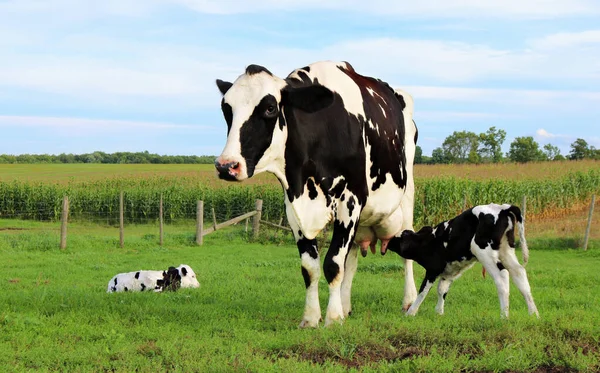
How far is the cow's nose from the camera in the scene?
20.5ft

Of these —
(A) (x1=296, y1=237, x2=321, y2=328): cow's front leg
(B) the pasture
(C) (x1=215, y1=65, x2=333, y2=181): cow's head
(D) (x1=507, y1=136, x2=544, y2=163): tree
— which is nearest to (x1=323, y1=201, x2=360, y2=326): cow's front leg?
(A) (x1=296, y1=237, x2=321, y2=328): cow's front leg

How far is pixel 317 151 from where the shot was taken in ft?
23.3

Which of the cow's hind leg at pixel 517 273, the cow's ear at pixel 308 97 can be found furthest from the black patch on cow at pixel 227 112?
the cow's hind leg at pixel 517 273

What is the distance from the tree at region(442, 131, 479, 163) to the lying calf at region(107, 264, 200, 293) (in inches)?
2651

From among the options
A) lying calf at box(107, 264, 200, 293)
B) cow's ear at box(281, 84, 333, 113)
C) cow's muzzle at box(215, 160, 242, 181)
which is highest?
cow's ear at box(281, 84, 333, 113)

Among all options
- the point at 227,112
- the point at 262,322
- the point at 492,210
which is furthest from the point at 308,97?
the point at 492,210

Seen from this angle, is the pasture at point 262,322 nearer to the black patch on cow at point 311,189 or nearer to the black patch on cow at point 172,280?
the black patch on cow at point 172,280

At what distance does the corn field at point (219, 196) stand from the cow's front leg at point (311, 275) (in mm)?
21703

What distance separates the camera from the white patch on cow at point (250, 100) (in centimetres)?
652

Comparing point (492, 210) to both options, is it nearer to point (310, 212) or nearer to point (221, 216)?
point (310, 212)

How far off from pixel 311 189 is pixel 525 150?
7078 centimetres

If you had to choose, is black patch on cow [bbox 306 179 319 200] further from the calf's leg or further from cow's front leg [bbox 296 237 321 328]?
the calf's leg

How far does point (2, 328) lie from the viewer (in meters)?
7.85

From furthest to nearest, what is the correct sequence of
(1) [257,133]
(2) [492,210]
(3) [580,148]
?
(3) [580,148], (2) [492,210], (1) [257,133]
